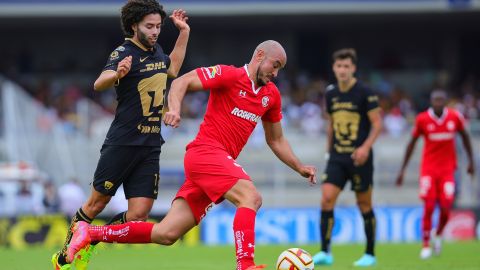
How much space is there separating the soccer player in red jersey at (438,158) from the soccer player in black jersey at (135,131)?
20.8 ft

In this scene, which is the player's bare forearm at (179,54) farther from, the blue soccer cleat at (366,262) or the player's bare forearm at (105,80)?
the blue soccer cleat at (366,262)

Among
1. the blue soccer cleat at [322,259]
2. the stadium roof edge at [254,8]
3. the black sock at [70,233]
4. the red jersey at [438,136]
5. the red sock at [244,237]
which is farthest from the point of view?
the stadium roof edge at [254,8]

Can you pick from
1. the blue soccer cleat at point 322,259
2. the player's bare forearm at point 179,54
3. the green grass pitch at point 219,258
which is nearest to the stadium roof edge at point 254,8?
the green grass pitch at point 219,258

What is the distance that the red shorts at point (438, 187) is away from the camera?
14.7 meters

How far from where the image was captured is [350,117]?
13.0 m

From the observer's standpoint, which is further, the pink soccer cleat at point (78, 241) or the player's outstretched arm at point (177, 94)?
the pink soccer cleat at point (78, 241)

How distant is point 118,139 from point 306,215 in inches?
478

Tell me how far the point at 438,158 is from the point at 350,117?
248 centimetres

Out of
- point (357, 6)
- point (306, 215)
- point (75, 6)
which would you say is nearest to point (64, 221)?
point (306, 215)

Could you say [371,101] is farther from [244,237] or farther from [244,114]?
[244,237]

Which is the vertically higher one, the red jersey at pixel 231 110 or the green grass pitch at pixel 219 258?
the red jersey at pixel 231 110

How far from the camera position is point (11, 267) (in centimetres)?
1204

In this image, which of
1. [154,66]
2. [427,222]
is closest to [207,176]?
[154,66]

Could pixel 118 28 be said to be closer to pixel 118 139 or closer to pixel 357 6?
pixel 357 6
